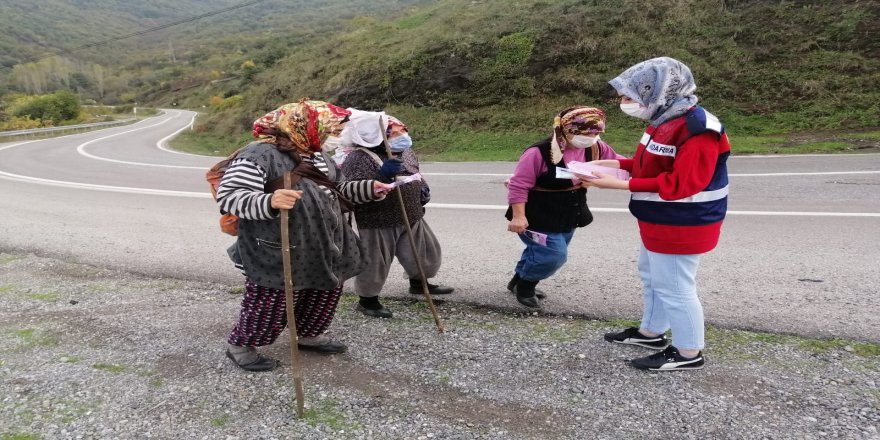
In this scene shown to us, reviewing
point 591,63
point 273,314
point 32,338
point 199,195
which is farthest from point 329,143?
point 591,63

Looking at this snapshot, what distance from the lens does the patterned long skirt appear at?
3084 millimetres

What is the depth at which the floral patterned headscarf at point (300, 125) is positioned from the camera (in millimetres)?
2832

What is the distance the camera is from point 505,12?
61.8 feet

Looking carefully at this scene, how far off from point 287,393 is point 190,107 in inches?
2599

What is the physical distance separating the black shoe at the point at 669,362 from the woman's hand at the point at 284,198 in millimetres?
2055

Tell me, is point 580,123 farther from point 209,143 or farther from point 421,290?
point 209,143

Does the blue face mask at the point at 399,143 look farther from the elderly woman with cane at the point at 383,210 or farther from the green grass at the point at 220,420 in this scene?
the green grass at the point at 220,420

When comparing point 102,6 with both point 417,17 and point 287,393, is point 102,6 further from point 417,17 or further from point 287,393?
point 287,393

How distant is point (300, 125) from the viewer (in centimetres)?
283

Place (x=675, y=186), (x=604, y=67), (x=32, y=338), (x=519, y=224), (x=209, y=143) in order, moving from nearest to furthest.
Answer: (x=675, y=186)
(x=32, y=338)
(x=519, y=224)
(x=604, y=67)
(x=209, y=143)

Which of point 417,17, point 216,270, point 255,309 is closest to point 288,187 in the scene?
point 255,309

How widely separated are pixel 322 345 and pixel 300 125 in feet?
4.52

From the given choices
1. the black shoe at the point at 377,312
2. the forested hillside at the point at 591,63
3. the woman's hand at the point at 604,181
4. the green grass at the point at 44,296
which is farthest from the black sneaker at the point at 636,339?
the forested hillside at the point at 591,63

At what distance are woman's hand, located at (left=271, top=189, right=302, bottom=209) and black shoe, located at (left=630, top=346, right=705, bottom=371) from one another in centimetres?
206
